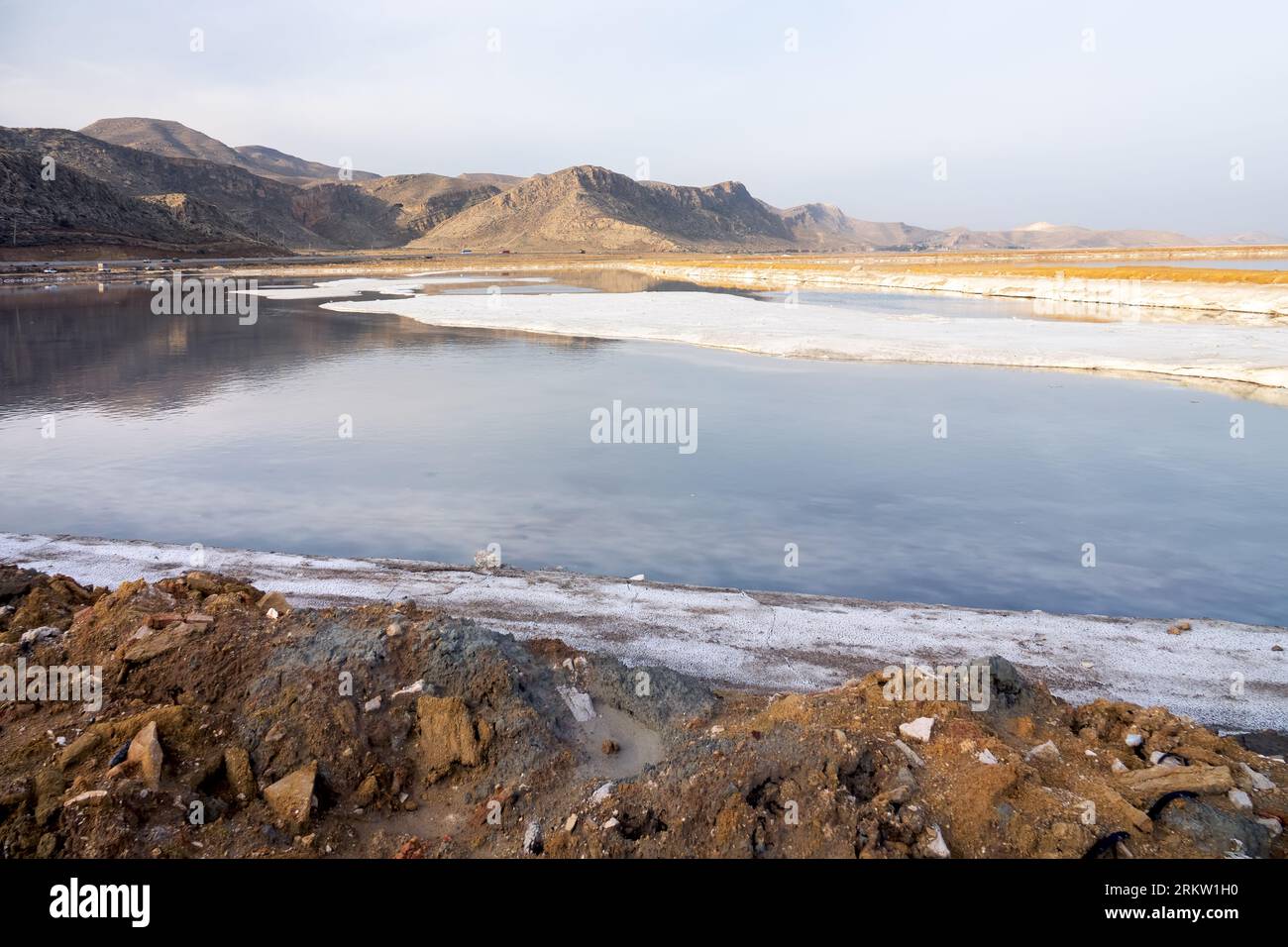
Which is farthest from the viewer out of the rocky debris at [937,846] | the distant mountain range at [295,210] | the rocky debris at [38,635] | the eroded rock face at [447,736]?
the distant mountain range at [295,210]

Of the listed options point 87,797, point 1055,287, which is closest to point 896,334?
point 1055,287

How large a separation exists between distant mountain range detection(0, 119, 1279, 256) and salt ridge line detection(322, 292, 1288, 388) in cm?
5538

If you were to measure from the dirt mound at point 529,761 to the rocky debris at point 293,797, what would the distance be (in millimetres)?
10

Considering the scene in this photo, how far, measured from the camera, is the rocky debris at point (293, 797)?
366 centimetres

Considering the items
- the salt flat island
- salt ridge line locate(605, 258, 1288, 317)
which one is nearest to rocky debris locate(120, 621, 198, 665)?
the salt flat island

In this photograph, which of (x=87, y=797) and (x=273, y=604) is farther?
(x=273, y=604)

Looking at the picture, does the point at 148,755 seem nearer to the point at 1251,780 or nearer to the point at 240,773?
the point at 240,773

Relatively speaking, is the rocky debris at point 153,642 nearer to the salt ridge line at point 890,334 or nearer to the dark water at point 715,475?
the dark water at point 715,475

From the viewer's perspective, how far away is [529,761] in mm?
4055

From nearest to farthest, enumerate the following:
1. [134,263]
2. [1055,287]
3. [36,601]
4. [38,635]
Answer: [38,635] → [36,601] → [1055,287] → [134,263]

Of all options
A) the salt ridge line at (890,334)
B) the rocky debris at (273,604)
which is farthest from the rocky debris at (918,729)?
the salt ridge line at (890,334)

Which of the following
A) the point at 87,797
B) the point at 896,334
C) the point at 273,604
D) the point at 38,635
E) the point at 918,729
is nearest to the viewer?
the point at 87,797

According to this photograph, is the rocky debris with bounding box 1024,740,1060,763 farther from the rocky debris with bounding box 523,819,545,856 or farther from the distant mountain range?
the distant mountain range

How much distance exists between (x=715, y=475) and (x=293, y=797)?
683 centimetres
